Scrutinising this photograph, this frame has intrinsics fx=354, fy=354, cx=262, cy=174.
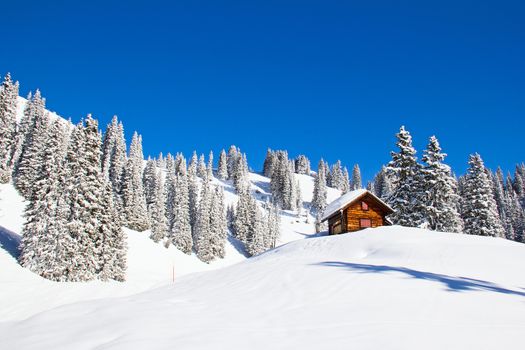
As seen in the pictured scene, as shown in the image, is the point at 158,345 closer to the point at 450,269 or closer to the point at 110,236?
the point at 450,269

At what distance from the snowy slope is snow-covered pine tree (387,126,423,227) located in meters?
22.9

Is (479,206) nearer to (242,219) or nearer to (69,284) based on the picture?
(69,284)

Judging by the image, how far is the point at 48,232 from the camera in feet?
105

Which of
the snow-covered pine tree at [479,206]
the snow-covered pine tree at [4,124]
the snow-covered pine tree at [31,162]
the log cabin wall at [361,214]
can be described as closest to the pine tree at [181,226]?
the snow-covered pine tree at [31,162]

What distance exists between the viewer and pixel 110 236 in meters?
37.3

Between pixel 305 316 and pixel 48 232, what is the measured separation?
31574 millimetres

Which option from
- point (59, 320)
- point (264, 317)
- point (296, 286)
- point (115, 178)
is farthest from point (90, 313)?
point (115, 178)

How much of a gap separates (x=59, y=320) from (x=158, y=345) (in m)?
3.25

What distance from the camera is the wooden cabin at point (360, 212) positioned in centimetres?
3959

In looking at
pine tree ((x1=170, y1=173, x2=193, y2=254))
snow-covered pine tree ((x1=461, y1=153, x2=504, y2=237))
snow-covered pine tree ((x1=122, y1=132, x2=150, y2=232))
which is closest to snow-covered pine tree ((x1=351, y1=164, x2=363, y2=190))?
pine tree ((x1=170, y1=173, x2=193, y2=254))

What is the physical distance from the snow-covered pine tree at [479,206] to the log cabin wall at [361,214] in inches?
383

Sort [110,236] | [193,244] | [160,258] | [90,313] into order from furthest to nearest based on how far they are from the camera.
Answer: [193,244], [160,258], [110,236], [90,313]

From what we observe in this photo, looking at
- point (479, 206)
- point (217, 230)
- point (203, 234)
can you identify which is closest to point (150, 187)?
point (203, 234)

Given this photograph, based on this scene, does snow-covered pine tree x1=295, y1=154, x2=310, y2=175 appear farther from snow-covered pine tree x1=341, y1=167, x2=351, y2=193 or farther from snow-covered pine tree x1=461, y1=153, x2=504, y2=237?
snow-covered pine tree x1=461, y1=153, x2=504, y2=237
